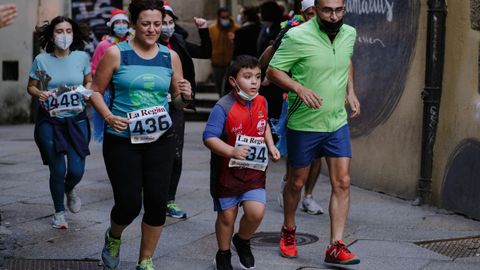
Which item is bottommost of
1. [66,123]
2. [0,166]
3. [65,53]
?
[0,166]

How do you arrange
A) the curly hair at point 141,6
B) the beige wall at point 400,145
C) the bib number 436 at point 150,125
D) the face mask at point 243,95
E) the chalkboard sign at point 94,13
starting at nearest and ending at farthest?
the bib number 436 at point 150,125 < the curly hair at point 141,6 < the face mask at point 243,95 < the beige wall at point 400,145 < the chalkboard sign at point 94,13

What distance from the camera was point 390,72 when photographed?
9.57 m

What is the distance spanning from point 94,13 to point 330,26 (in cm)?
1302

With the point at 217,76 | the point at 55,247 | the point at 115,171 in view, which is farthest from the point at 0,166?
the point at 217,76

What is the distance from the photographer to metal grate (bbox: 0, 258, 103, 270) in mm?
6629

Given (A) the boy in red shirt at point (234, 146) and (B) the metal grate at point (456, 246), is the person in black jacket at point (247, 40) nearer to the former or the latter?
(B) the metal grate at point (456, 246)

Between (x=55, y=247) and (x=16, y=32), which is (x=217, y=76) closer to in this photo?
(x=16, y=32)

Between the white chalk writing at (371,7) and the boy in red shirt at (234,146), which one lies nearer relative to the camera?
the boy in red shirt at (234,146)

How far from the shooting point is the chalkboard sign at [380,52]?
927 centimetres

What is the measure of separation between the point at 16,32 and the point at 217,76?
12.0ft

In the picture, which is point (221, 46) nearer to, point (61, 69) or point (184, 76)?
point (184, 76)

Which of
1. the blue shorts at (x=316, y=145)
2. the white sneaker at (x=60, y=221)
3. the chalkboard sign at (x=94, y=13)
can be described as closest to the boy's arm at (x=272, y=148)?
the blue shorts at (x=316, y=145)

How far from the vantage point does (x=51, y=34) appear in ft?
26.8

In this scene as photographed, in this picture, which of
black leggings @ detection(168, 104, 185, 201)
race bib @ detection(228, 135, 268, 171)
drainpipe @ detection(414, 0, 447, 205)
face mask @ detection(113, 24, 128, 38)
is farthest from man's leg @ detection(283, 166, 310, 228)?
face mask @ detection(113, 24, 128, 38)
